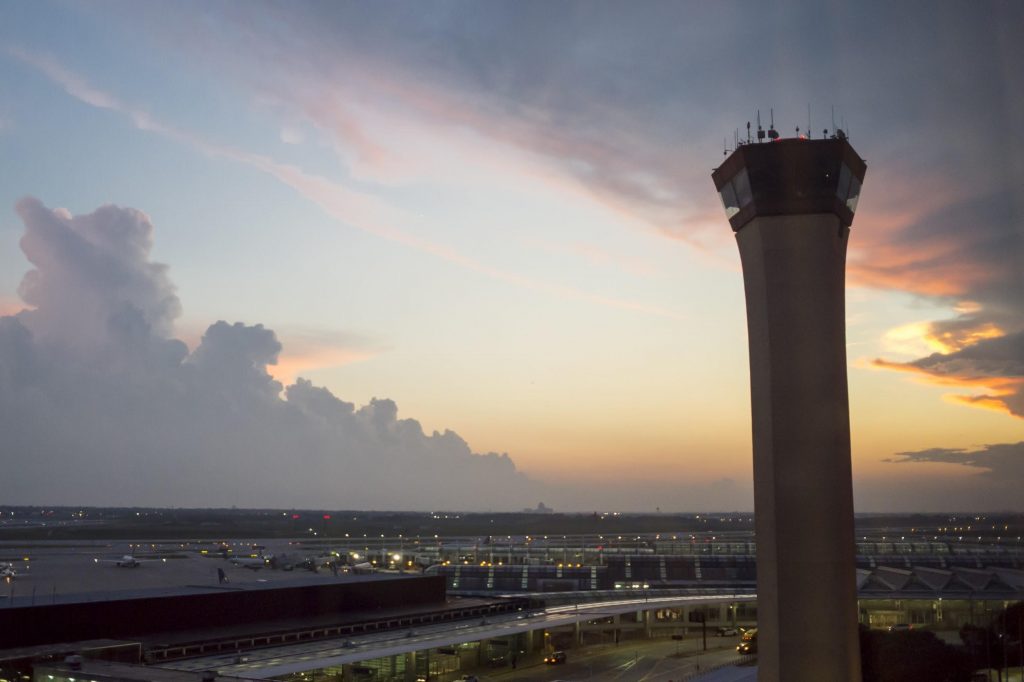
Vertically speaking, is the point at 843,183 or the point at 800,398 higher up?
the point at 843,183

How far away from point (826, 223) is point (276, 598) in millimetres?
38292

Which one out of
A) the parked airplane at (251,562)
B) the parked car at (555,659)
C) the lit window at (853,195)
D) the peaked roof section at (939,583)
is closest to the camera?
the lit window at (853,195)

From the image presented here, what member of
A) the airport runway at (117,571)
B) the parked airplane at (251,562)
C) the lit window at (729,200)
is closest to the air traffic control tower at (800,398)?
the lit window at (729,200)

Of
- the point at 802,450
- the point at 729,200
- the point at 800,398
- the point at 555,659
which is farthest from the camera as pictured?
the point at 555,659

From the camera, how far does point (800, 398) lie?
36000 millimetres

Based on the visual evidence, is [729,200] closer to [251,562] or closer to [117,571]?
[117,571]

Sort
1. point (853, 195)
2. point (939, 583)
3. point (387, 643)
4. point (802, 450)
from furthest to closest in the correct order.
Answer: point (939, 583)
point (387, 643)
point (853, 195)
point (802, 450)

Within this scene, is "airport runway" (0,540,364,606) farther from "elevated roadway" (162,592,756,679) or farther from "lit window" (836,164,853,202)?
"lit window" (836,164,853,202)

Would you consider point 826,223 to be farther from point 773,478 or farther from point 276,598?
point 276,598

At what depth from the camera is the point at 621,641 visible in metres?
71.2

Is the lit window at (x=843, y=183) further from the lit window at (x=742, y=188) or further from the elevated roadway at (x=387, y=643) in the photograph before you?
the elevated roadway at (x=387, y=643)

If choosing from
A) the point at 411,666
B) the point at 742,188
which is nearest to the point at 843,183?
the point at 742,188

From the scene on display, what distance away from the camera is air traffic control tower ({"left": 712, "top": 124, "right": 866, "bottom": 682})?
3494 cm

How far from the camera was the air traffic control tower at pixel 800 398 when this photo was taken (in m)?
34.9
